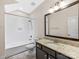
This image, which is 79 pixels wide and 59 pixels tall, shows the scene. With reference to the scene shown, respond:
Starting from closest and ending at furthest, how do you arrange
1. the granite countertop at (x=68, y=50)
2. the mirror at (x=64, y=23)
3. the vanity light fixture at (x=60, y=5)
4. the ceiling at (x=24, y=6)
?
1. the granite countertop at (x=68, y=50)
2. the mirror at (x=64, y=23)
3. the vanity light fixture at (x=60, y=5)
4. the ceiling at (x=24, y=6)

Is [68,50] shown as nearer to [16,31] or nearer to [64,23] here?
[64,23]

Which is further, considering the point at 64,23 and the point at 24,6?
the point at 24,6

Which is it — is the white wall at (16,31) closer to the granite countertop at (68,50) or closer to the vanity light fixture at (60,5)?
the vanity light fixture at (60,5)

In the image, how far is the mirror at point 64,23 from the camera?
2.68m

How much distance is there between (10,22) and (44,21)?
6.94 feet

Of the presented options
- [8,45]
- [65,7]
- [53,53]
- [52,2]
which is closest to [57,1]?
[52,2]

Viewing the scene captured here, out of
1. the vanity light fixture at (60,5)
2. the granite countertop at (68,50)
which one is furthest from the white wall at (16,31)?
the granite countertop at (68,50)

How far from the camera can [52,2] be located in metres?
3.93

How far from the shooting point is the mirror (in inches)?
106

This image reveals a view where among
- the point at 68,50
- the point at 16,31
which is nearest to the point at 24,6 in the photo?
the point at 16,31

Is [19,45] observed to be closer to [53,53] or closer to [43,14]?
[43,14]

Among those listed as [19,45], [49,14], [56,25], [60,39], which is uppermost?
[49,14]

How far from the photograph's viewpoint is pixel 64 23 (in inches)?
123

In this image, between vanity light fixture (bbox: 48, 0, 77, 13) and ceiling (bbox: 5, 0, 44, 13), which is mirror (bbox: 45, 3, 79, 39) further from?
ceiling (bbox: 5, 0, 44, 13)
